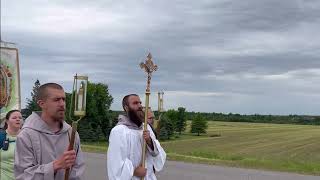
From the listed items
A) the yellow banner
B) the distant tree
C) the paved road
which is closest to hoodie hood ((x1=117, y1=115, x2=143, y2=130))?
the yellow banner

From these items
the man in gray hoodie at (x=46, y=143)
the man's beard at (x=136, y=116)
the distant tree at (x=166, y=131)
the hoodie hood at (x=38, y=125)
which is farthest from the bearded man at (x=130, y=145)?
the distant tree at (x=166, y=131)

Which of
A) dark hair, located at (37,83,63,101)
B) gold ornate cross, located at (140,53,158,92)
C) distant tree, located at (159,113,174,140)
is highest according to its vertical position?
gold ornate cross, located at (140,53,158,92)

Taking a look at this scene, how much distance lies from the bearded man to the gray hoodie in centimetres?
193

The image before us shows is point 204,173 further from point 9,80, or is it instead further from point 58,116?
point 58,116

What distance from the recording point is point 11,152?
6.47 metres

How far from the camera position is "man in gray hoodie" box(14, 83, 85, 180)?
4480mm

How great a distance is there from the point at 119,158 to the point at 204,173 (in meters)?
9.69

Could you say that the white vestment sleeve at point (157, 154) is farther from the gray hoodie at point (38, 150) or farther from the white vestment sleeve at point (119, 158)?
the gray hoodie at point (38, 150)

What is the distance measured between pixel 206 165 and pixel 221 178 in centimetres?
317

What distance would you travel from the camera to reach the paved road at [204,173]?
15.2 meters

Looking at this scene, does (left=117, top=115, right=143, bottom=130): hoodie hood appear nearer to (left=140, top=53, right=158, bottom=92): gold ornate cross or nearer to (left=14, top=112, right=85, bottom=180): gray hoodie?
(left=140, top=53, right=158, bottom=92): gold ornate cross

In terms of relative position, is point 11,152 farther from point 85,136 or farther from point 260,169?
point 85,136

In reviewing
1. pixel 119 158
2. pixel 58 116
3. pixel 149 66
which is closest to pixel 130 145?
pixel 119 158

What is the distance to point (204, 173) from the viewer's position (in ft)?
52.6
